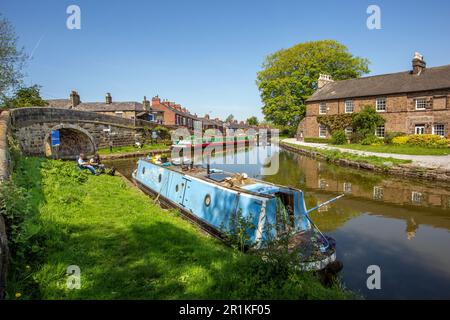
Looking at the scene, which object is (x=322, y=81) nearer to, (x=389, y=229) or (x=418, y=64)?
(x=418, y=64)

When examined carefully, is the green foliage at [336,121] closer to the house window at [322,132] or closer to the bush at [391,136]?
the house window at [322,132]

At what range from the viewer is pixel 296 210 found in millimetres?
6672

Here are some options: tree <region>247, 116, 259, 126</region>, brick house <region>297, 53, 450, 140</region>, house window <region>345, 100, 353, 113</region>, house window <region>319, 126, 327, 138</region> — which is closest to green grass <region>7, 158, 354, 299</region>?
brick house <region>297, 53, 450, 140</region>

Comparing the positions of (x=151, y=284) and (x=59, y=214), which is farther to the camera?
(x=59, y=214)

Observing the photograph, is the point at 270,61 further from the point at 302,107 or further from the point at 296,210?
the point at 296,210

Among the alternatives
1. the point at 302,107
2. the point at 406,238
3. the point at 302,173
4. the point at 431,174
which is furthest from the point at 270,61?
the point at 406,238

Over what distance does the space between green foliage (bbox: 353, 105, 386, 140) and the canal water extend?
49.8 ft

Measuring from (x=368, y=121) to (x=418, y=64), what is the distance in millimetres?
7473

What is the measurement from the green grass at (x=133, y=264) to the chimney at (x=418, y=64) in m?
31.8

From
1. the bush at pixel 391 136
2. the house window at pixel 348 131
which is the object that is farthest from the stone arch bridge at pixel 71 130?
the bush at pixel 391 136

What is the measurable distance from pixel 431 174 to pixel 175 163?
12828 millimetres

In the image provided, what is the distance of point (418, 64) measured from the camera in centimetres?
2812

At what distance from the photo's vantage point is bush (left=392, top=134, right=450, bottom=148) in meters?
21.4
